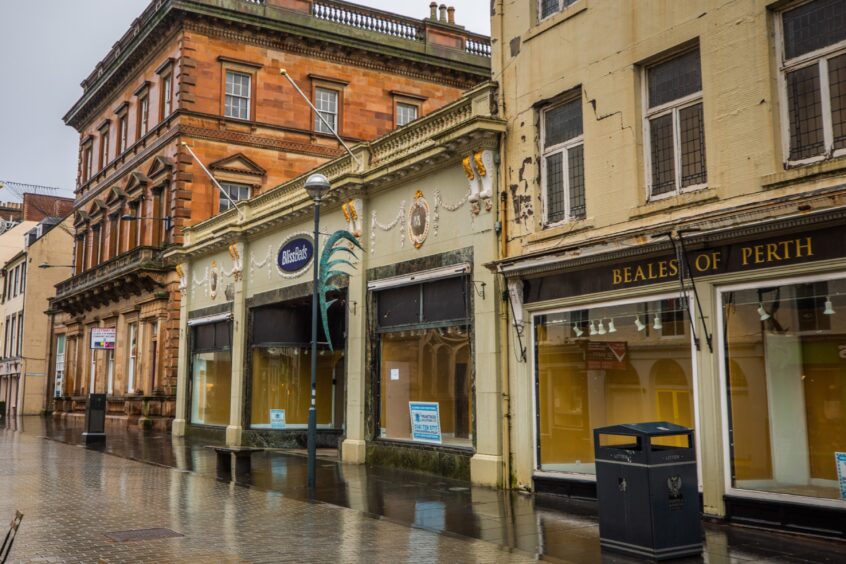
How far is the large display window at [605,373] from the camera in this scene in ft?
39.9

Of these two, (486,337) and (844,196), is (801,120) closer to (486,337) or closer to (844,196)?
(844,196)

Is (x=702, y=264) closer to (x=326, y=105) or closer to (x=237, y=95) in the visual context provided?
(x=326, y=105)

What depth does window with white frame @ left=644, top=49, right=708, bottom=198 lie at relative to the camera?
12.1m

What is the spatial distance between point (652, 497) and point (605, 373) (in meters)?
5.31

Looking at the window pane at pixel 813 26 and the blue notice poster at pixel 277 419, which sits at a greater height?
the window pane at pixel 813 26

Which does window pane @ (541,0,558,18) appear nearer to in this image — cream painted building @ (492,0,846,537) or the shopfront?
cream painted building @ (492,0,846,537)

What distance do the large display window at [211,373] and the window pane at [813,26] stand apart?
19.9 meters

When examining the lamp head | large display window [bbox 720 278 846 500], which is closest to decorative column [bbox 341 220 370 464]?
the lamp head

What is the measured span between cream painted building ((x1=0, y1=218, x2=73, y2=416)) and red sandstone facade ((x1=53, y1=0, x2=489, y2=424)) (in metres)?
17.9

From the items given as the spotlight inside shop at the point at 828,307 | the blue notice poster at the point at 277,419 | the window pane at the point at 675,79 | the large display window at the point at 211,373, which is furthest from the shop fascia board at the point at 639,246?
the large display window at the point at 211,373

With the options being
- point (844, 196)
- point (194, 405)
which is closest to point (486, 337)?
point (844, 196)

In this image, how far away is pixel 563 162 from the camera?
1445 centimetres

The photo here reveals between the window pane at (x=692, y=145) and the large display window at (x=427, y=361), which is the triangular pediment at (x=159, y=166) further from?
the window pane at (x=692, y=145)

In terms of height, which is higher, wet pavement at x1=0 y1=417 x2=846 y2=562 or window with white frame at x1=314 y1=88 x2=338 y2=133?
window with white frame at x1=314 y1=88 x2=338 y2=133
